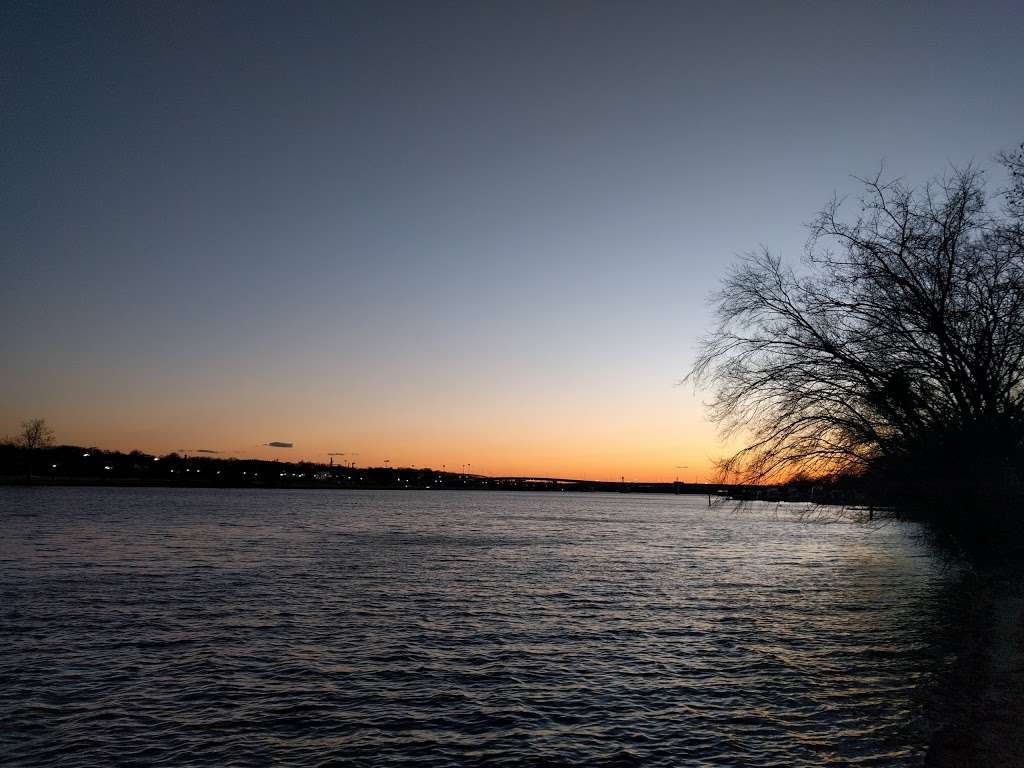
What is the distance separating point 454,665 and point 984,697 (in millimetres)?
11552

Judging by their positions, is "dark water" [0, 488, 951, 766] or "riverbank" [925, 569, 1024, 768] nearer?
"riverbank" [925, 569, 1024, 768]

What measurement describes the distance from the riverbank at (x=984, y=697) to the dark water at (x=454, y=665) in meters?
0.62

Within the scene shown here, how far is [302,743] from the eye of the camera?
40.0 ft

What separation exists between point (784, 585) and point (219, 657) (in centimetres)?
2671

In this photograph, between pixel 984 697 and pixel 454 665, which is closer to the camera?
→ pixel 984 697

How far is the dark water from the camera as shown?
12.2m

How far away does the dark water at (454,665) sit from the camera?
12188mm

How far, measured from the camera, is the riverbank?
11.3 metres

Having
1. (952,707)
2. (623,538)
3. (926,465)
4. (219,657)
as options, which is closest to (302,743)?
(219,657)

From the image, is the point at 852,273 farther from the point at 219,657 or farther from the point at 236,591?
the point at 236,591

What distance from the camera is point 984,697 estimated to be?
47.0 ft

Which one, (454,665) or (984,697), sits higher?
(984,697)

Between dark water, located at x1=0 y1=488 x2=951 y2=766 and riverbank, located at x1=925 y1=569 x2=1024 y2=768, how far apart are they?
62 centimetres

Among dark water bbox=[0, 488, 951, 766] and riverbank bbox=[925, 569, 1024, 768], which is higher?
riverbank bbox=[925, 569, 1024, 768]
